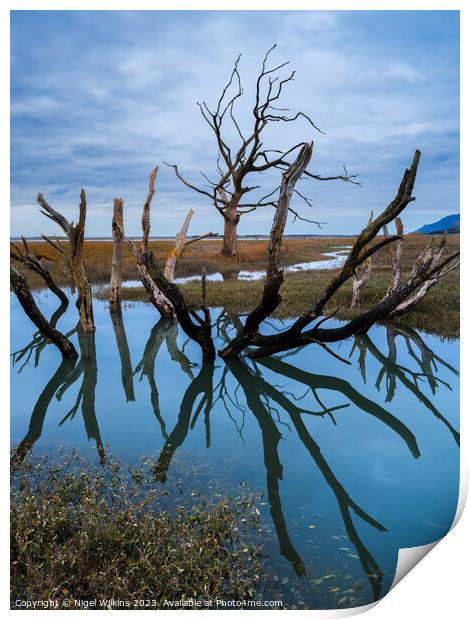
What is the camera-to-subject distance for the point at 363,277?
55.8 ft

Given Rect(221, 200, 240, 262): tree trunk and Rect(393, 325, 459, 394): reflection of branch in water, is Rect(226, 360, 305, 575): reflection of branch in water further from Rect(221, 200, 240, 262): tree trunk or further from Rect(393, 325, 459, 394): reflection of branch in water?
Rect(221, 200, 240, 262): tree trunk

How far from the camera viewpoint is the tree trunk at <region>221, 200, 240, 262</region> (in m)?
29.2

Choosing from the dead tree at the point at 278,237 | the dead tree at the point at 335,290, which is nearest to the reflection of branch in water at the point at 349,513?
the dead tree at the point at 335,290

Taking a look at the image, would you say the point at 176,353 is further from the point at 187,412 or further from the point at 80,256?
the point at 187,412

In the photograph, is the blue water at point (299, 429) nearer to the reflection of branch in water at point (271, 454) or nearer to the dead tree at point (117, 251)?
the reflection of branch in water at point (271, 454)

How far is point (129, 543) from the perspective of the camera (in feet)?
16.5

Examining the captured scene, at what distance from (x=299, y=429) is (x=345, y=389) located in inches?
97.7

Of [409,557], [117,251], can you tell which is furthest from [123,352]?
[409,557]

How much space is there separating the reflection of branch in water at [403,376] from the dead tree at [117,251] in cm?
891

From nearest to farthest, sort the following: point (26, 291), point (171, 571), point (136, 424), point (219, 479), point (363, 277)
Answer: point (171, 571) < point (219, 479) < point (136, 424) < point (26, 291) < point (363, 277)

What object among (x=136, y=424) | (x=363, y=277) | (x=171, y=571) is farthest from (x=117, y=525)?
(x=363, y=277)

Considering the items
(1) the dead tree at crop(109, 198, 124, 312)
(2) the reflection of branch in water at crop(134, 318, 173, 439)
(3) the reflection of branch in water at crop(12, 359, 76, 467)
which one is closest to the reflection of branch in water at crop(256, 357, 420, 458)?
(2) the reflection of branch in water at crop(134, 318, 173, 439)
